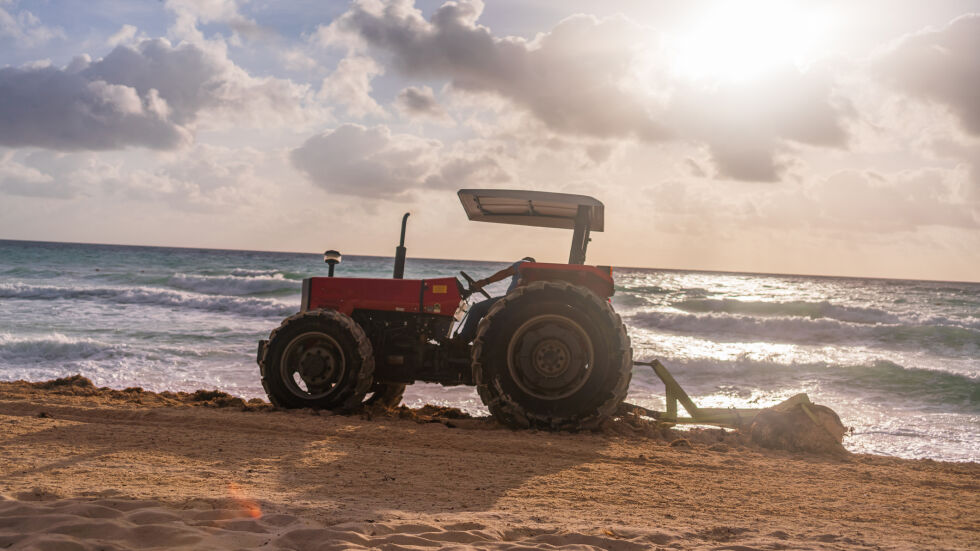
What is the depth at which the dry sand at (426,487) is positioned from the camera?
3451 millimetres

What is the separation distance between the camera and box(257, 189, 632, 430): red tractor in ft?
19.3

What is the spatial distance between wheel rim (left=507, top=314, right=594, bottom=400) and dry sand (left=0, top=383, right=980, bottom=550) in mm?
427

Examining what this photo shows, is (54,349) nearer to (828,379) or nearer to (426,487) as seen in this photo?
(426,487)

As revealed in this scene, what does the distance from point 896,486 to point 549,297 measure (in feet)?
9.14

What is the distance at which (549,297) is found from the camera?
5.91 meters

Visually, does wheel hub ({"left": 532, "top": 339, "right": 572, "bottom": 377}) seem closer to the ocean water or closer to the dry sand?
the dry sand

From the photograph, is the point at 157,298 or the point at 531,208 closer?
the point at 531,208

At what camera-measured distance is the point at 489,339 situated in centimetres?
589

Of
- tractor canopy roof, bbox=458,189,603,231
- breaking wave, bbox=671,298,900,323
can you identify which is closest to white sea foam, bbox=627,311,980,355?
breaking wave, bbox=671,298,900,323

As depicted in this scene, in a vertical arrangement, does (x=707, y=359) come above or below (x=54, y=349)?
above

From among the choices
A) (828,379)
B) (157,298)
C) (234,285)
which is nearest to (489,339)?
(828,379)

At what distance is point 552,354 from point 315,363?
2.14 meters

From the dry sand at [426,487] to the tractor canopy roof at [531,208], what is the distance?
1.87 m

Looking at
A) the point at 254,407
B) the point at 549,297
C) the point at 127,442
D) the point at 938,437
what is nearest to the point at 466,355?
the point at 549,297
